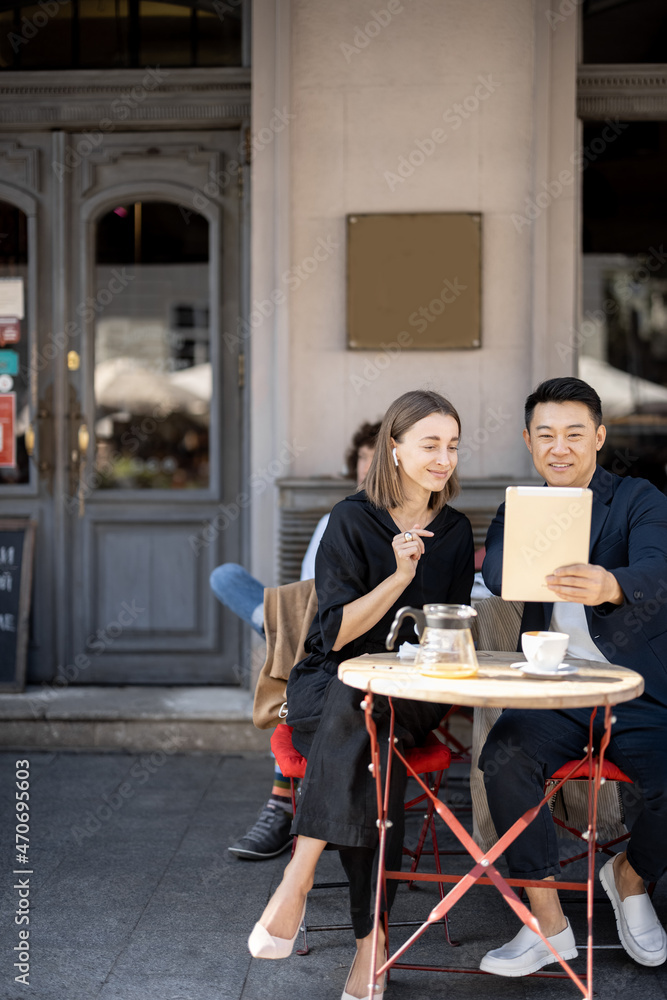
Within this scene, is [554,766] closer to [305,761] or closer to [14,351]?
[305,761]

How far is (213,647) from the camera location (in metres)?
5.30

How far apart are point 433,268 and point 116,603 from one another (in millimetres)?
2380

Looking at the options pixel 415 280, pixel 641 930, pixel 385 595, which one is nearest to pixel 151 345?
pixel 415 280

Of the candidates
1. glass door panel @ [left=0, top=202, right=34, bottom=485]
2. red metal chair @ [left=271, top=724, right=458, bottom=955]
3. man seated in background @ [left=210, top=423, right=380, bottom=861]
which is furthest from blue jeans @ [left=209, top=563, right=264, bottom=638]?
glass door panel @ [left=0, top=202, right=34, bottom=485]

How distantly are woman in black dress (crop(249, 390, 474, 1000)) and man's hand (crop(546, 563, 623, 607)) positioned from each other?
1.30 feet

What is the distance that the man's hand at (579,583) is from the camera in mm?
2543

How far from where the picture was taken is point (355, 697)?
2688 mm

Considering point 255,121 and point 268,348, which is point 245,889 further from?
point 255,121

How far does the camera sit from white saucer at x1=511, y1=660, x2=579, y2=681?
2.48 metres

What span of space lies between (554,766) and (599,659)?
343 millimetres

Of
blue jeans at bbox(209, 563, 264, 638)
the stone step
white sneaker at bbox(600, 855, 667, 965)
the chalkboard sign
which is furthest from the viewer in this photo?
the chalkboard sign

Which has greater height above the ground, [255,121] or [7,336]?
[255,121]

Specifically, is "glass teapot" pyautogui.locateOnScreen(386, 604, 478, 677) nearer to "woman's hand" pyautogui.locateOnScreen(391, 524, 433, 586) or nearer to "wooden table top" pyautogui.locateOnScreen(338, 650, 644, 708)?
"wooden table top" pyautogui.locateOnScreen(338, 650, 644, 708)

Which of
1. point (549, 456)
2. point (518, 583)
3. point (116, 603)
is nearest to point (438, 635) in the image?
point (518, 583)
